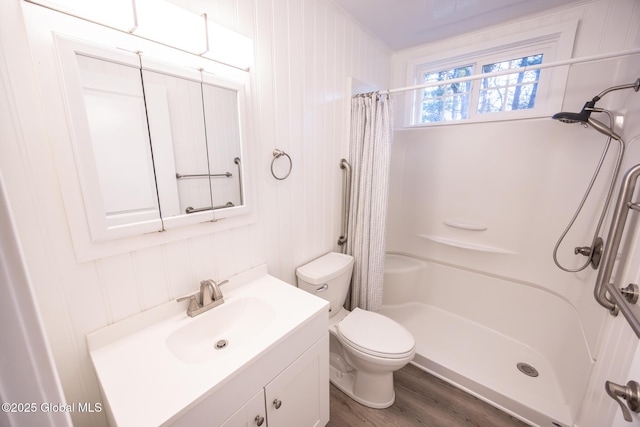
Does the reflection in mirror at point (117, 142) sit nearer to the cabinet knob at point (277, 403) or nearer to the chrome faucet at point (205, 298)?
the chrome faucet at point (205, 298)

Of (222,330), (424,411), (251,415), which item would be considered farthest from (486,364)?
(222,330)

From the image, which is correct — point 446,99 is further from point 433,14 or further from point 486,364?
point 486,364

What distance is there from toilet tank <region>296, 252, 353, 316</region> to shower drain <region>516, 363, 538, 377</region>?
131 cm

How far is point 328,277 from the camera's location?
4.94ft

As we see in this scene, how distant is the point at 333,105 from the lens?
1665mm

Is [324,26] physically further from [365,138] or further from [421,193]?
[421,193]

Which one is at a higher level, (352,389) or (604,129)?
(604,129)

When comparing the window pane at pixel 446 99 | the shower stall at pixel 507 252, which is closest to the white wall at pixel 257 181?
the window pane at pixel 446 99

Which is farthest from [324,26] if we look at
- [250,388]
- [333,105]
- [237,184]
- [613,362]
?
[613,362]

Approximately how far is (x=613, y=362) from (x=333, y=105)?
1.80 metres

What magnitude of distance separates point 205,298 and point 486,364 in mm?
1910

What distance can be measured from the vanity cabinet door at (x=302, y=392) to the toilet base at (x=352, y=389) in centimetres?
31

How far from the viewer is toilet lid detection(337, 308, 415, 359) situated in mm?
1341

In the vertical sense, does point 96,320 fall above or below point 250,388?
above
